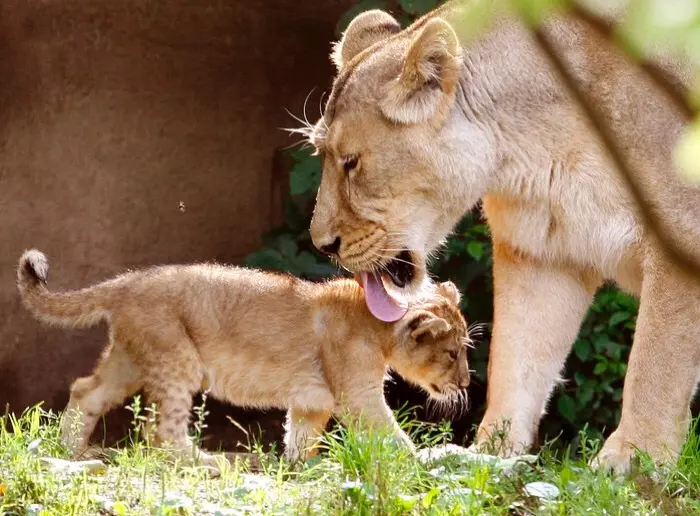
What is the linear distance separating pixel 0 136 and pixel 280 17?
165 cm

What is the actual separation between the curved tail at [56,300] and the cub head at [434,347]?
1.13 meters

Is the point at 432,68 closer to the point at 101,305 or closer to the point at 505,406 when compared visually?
the point at 505,406

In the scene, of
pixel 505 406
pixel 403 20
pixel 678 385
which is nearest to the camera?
pixel 678 385

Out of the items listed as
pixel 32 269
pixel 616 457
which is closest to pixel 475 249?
pixel 32 269

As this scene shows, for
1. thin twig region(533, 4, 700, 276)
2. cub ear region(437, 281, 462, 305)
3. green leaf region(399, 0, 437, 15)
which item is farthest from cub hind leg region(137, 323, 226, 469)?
thin twig region(533, 4, 700, 276)

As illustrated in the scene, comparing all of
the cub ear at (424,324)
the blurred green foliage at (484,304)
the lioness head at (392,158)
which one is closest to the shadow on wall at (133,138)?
the blurred green foliage at (484,304)

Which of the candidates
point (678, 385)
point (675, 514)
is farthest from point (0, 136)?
point (675, 514)

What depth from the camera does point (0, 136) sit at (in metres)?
6.25

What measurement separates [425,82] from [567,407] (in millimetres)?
2581

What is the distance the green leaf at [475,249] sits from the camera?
563 cm

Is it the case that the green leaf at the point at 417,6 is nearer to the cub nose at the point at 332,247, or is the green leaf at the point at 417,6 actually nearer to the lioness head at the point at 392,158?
the lioness head at the point at 392,158

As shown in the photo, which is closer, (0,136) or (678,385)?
(678,385)

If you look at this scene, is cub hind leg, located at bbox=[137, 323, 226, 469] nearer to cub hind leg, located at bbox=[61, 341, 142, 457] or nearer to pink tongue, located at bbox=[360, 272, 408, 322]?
cub hind leg, located at bbox=[61, 341, 142, 457]

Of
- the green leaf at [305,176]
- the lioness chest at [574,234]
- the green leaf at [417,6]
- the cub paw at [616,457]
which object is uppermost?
the green leaf at [417,6]
